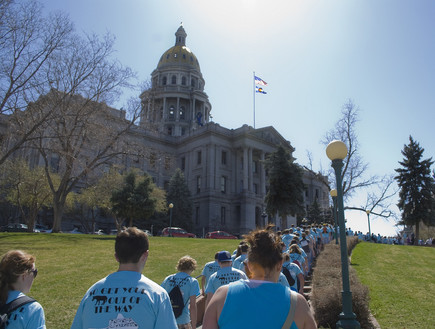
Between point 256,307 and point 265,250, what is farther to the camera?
Result: point 265,250

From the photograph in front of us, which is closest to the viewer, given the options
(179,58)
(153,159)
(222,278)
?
(222,278)

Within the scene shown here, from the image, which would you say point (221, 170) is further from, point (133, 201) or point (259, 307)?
point (259, 307)

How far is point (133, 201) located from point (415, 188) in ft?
113

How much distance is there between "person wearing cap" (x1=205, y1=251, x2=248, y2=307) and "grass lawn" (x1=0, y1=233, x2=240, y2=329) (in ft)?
13.0

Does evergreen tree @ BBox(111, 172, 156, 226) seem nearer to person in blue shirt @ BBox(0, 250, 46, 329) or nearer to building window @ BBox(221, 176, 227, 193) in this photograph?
building window @ BBox(221, 176, 227, 193)

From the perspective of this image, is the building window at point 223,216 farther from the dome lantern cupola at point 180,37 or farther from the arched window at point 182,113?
the dome lantern cupola at point 180,37

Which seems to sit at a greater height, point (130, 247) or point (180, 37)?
point (180, 37)

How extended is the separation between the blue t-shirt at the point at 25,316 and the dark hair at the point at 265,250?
1.82 meters

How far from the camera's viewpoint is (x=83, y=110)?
85.9ft

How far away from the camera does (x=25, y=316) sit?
2979 mm

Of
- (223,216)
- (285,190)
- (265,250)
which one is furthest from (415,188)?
(265,250)

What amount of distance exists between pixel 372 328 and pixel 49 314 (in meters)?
7.14

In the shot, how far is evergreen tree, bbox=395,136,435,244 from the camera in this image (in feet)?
149

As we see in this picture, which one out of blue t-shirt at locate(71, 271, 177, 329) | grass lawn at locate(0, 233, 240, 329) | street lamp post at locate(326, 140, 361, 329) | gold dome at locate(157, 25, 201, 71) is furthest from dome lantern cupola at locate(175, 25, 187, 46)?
blue t-shirt at locate(71, 271, 177, 329)
